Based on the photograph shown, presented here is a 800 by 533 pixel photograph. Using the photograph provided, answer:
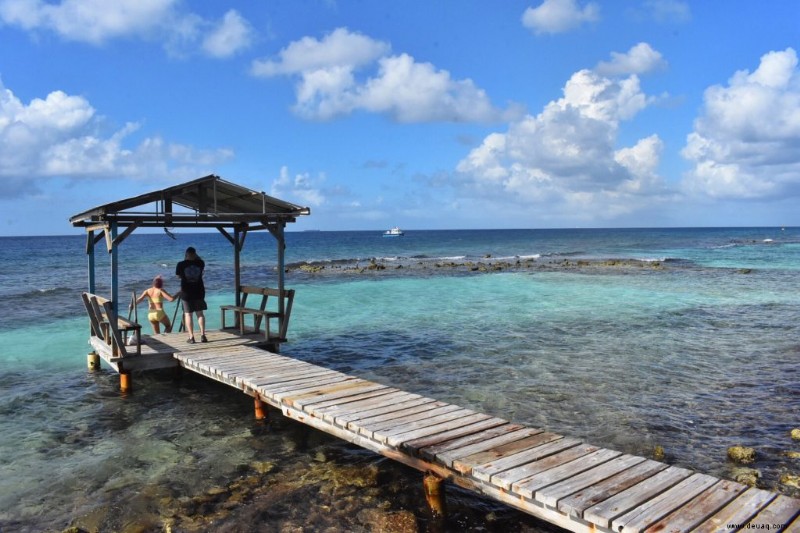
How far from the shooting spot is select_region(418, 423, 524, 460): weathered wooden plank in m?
6.35

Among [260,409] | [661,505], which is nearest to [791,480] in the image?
[661,505]

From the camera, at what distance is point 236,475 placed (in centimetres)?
761

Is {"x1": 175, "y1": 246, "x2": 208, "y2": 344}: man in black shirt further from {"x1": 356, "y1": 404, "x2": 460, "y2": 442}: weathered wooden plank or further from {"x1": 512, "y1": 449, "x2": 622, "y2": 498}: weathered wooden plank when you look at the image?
{"x1": 512, "y1": 449, "x2": 622, "y2": 498}: weathered wooden plank

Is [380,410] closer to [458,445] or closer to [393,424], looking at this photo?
[393,424]

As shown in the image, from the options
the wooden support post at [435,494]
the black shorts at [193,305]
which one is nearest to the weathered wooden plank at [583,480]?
the wooden support post at [435,494]

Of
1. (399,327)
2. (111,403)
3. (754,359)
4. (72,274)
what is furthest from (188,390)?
(72,274)

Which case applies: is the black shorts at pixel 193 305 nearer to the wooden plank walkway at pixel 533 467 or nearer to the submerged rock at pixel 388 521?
the wooden plank walkway at pixel 533 467

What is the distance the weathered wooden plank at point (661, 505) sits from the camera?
15.5 feet

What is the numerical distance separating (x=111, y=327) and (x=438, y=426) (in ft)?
23.1

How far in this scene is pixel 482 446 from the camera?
6.50m

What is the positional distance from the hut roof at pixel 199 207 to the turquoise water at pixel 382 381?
3.44 meters

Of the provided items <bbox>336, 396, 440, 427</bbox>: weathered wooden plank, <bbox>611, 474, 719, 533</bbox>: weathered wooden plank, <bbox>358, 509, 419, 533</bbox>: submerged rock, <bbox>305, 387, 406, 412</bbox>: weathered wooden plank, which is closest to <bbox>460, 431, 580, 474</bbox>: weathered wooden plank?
<bbox>358, 509, 419, 533</bbox>: submerged rock

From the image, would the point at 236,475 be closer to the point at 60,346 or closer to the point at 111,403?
the point at 111,403

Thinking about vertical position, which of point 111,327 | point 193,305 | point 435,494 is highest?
point 193,305
